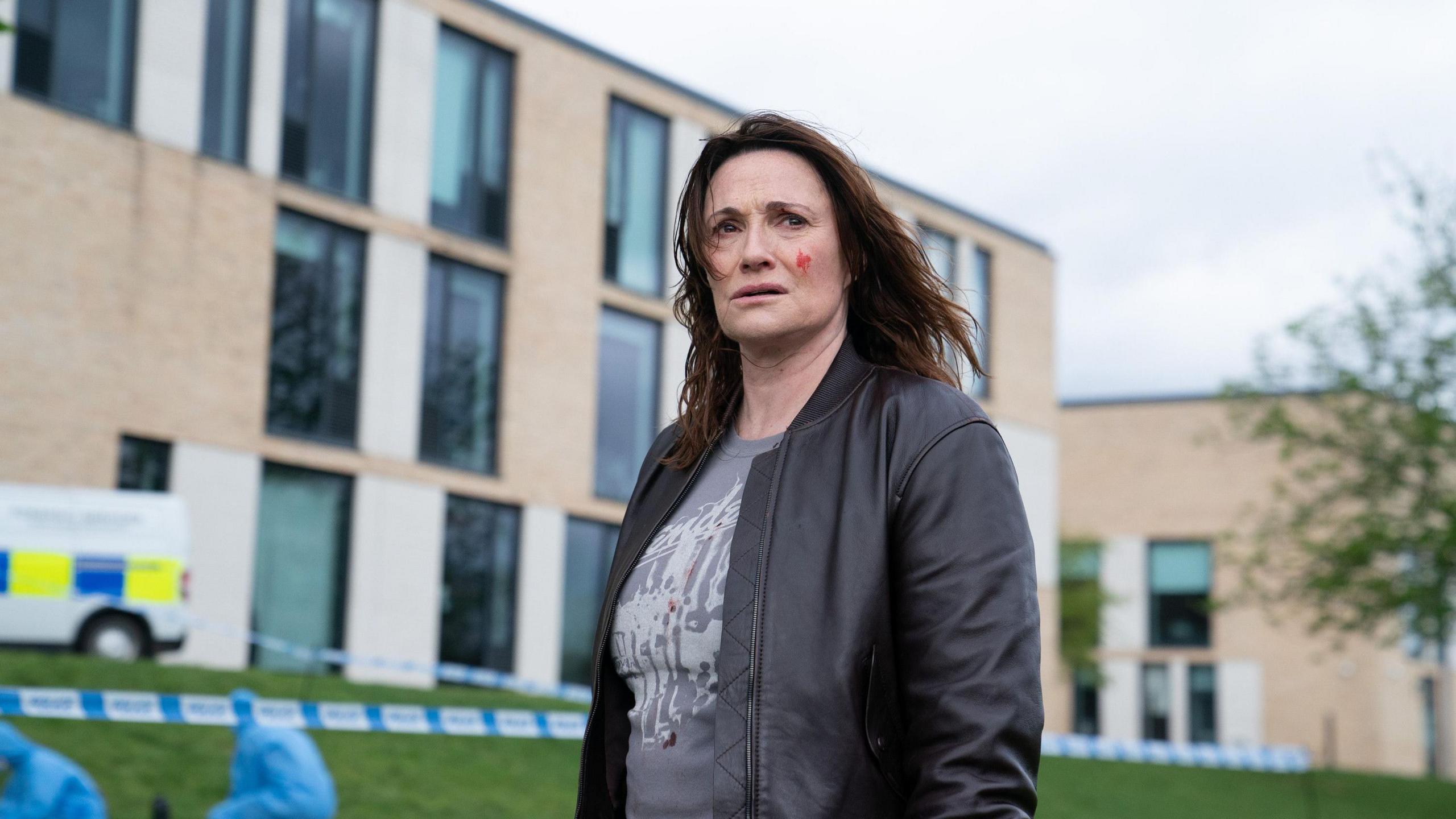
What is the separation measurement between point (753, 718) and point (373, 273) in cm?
2108

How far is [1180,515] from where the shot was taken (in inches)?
1876

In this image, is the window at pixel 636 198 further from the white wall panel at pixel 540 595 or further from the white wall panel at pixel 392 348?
the white wall panel at pixel 540 595

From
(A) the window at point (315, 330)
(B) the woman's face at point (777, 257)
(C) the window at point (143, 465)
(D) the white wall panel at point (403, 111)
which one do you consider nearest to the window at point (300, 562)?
A: (A) the window at point (315, 330)

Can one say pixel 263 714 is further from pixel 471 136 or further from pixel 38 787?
pixel 471 136

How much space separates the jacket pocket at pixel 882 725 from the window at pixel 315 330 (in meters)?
20.0

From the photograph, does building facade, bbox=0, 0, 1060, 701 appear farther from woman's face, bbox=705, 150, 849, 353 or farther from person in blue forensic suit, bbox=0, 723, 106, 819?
woman's face, bbox=705, 150, 849, 353

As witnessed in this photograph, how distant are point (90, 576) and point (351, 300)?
639 cm

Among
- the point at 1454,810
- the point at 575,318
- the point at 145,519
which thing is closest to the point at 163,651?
the point at 145,519

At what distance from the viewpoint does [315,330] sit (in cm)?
2177

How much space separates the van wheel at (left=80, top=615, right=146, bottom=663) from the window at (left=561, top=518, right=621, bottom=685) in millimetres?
8057

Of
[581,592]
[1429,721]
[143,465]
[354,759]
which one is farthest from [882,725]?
[1429,721]

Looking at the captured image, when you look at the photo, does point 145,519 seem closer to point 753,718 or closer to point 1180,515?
point 753,718

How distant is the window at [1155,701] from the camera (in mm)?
47188

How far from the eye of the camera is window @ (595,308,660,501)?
84.8 ft
